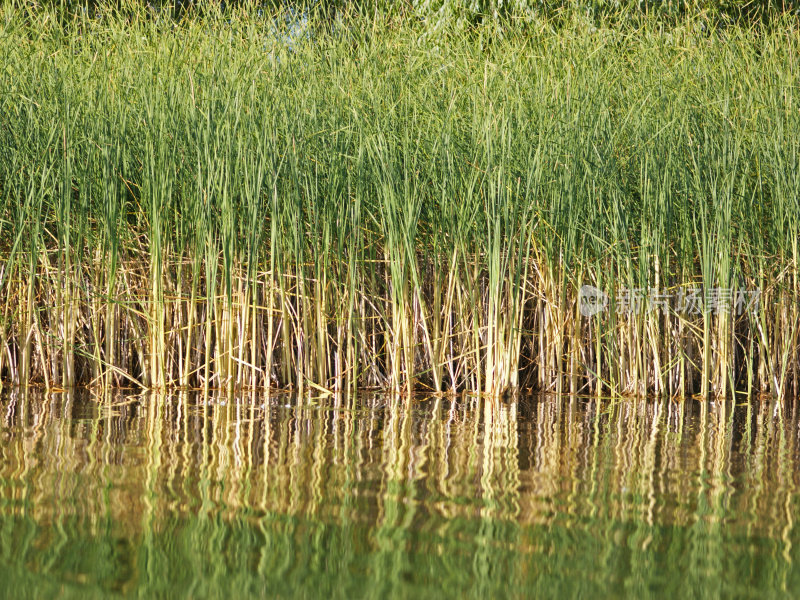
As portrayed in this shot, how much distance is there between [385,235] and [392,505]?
6.71ft

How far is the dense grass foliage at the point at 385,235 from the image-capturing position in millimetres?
4125

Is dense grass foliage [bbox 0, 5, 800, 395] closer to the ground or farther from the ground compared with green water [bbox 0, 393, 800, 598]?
farther from the ground

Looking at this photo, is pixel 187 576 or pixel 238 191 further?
pixel 238 191

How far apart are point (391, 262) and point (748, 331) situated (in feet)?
5.93

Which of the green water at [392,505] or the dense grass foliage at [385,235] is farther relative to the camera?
the dense grass foliage at [385,235]

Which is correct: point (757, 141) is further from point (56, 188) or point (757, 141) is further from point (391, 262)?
point (56, 188)

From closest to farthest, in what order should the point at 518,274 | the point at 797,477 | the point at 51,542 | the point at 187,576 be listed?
the point at 187,576
the point at 51,542
the point at 797,477
the point at 518,274

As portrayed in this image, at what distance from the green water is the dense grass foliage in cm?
65

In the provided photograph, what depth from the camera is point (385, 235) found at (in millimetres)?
4211

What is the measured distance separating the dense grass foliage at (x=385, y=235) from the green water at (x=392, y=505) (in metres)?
0.65

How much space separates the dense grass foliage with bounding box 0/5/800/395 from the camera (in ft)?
13.5

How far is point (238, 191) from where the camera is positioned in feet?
13.4

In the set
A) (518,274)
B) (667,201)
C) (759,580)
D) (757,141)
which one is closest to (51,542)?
(759,580)

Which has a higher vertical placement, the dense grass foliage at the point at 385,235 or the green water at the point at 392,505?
the dense grass foliage at the point at 385,235
